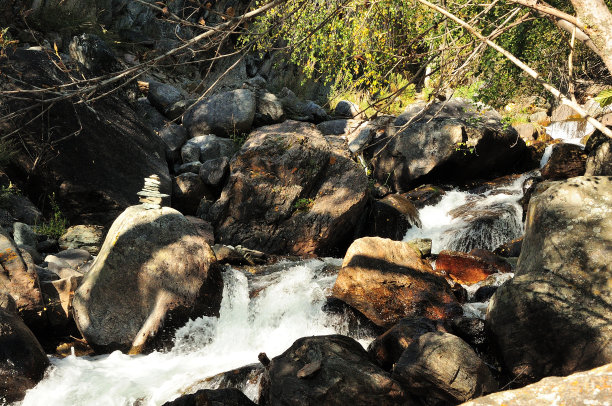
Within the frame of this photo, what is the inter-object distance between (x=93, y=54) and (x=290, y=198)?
22.1ft

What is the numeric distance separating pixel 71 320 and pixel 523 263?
5170 mm

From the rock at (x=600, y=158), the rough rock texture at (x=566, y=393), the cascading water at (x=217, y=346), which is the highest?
the rough rock texture at (x=566, y=393)

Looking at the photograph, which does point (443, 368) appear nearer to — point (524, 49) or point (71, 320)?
point (71, 320)

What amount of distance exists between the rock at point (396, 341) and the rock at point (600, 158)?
621 cm

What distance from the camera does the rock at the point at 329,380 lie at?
12.3ft

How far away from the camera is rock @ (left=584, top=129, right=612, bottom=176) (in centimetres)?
929

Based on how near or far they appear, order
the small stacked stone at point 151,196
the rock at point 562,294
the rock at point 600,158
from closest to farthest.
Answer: the rock at point 562,294 → the small stacked stone at point 151,196 → the rock at point 600,158

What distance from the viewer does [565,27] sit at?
10.0 feet

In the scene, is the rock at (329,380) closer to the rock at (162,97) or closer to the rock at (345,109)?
the rock at (162,97)

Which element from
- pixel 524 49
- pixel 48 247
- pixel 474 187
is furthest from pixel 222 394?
pixel 474 187

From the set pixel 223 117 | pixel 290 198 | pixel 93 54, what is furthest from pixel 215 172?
pixel 93 54

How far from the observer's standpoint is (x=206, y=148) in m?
11.9

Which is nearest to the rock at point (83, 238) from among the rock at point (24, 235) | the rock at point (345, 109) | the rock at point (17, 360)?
the rock at point (24, 235)

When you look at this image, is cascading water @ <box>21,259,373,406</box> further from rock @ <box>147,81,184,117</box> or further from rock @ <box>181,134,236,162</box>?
rock @ <box>147,81,184,117</box>
